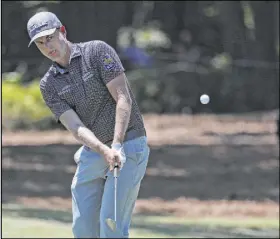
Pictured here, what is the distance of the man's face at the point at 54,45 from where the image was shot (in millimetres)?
5754

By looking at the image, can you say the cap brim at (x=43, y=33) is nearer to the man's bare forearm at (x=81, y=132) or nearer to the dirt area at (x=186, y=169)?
the man's bare forearm at (x=81, y=132)

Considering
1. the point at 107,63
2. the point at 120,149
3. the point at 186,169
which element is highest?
the point at 186,169

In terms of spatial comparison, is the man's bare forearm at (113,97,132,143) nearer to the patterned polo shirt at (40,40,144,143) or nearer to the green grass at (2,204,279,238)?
the patterned polo shirt at (40,40,144,143)

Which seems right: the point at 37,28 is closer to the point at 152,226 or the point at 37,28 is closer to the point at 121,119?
the point at 121,119

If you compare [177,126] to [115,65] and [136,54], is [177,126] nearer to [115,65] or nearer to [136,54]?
[136,54]

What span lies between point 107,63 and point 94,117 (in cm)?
35

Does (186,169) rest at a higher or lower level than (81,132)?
higher

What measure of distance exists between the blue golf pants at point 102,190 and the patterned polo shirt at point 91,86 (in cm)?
15

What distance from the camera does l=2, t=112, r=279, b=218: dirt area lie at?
14.3 metres

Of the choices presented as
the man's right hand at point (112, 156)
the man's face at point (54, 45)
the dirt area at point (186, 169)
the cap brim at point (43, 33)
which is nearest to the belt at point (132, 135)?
the man's right hand at point (112, 156)

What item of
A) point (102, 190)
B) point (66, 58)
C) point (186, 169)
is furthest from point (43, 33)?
point (186, 169)

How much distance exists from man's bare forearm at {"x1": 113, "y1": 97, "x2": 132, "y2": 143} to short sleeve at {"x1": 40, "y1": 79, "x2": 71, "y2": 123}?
0.38 metres

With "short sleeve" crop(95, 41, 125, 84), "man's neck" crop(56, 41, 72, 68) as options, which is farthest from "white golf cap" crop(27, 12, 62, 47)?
"short sleeve" crop(95, 41, 125, 84)

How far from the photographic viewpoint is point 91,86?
588cm
